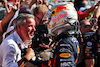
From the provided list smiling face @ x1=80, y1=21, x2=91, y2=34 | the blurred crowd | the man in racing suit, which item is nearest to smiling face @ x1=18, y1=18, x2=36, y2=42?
the blurred crowd

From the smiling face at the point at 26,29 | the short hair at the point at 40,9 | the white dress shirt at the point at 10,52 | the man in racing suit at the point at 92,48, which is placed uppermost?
the short hair at the point at 40,9

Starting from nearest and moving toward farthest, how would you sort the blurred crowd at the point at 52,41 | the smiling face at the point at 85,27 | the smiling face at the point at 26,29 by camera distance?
the blurred crowd at the point at 52,41, the smiling face at the point at 26,29, the smiling face at the point at 85,27

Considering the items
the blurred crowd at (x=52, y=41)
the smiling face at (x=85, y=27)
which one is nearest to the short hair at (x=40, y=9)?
the blurred crowd at (x=52, y=41)

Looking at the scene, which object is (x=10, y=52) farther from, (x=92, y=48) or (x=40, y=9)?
(x=40, y=9)

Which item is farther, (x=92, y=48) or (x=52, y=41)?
(x=92, y=48)

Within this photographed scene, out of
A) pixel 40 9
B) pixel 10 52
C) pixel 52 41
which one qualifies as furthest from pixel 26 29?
pixel 40 9

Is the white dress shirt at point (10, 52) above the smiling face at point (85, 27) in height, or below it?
→ above

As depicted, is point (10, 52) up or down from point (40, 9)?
down

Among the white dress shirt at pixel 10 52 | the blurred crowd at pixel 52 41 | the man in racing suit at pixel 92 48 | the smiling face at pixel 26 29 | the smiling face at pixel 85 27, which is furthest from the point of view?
the smiling face at pixel 85 27

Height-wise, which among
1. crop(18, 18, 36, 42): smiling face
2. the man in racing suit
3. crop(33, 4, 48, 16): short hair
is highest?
crop(33, 4, 48, 16): short hair

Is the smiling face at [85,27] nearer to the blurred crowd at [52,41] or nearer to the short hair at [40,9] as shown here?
the blurred crowd at [52,41]

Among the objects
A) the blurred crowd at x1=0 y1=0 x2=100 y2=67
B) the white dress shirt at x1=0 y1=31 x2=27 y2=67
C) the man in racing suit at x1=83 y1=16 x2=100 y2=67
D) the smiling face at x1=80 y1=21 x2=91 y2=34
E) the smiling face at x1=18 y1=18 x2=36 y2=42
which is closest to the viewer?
the blurred crowd at x1=0 y1=0 x2=100 y2=67

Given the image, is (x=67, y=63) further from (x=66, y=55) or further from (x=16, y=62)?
(x=16, y=62)

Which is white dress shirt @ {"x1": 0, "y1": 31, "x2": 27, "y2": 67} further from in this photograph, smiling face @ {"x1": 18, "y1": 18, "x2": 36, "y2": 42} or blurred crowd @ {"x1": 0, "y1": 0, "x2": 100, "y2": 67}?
smiling face @ {"x1": 18, "y1": 18, "x2": 36, "y2": 42}
